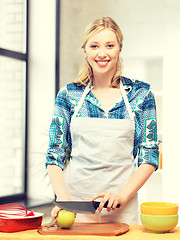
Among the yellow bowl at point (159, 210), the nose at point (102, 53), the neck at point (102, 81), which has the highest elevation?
the nose at point (102, 53)

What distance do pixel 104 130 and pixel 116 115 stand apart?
0.30 feet

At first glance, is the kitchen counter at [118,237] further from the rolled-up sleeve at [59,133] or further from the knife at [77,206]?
the rolled-up sleeve at [59,133]

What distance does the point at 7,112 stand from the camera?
432cm

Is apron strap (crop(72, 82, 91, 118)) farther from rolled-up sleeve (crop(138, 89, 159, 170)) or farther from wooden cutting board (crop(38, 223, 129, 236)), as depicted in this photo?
wooden cutting board (crop(38, 223, 129, 236))

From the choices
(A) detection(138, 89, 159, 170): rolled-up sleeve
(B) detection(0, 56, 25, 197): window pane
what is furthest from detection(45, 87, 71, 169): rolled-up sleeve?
(B) detection(0, 56, 25, 197): window pane

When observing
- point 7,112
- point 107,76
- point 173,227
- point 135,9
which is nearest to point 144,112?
point 107,76

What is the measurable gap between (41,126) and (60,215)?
115 inches

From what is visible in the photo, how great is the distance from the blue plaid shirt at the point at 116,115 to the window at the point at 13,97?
2.22m

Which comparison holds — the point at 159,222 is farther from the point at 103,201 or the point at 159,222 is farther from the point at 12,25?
the point at 12,25

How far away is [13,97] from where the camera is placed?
4414mm

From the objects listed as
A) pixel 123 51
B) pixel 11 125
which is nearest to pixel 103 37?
pixel 11 125

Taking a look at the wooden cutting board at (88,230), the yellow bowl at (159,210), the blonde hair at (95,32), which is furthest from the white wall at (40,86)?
the yellow bowl at (159,210)

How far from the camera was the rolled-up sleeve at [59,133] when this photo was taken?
6.51ft

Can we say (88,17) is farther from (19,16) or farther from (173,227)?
(173,227)
